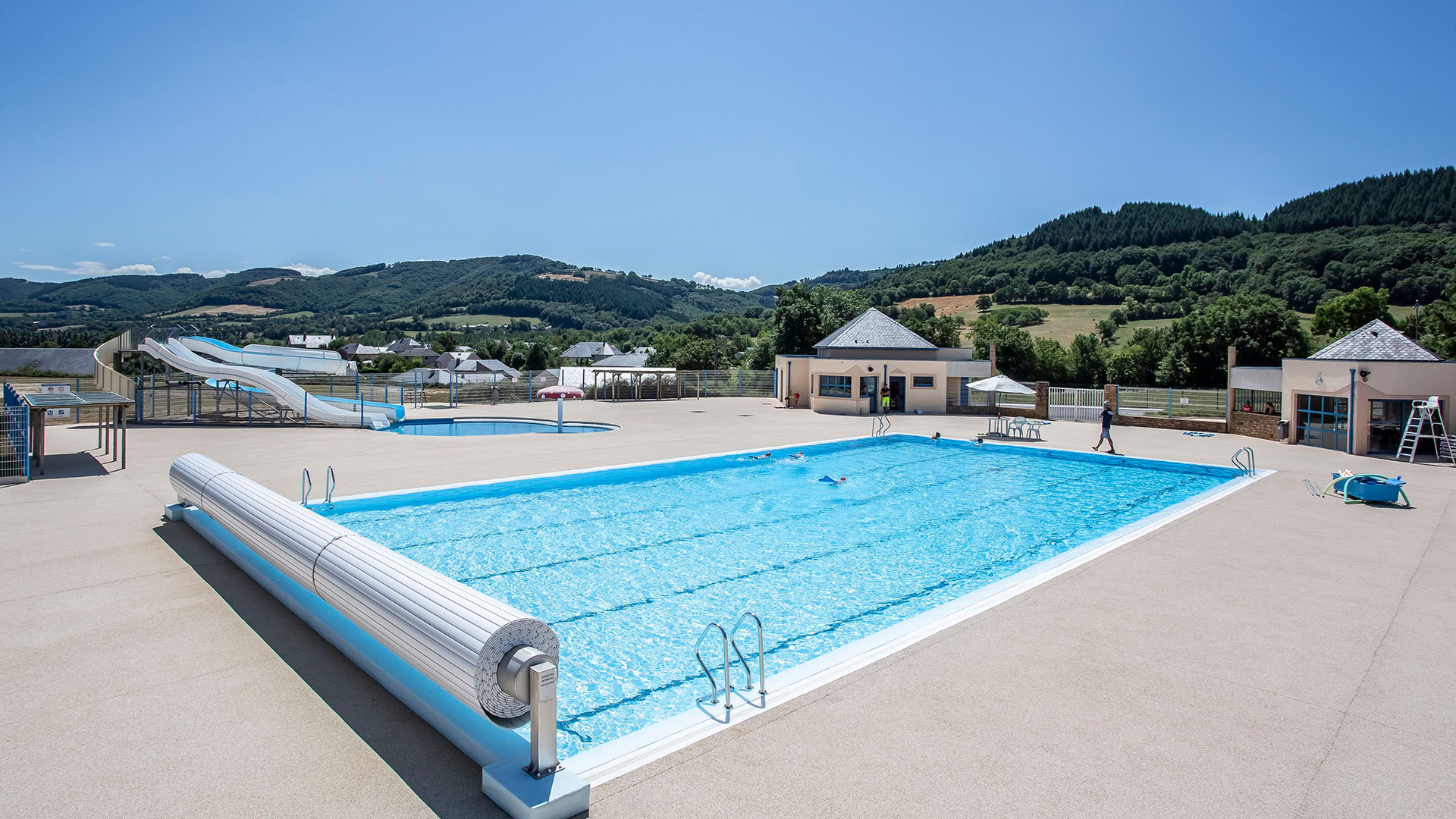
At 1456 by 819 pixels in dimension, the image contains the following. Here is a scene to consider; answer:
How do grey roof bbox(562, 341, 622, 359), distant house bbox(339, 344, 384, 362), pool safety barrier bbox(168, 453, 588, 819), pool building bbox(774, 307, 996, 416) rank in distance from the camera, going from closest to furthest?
pool safety barrier bbox(168, 453, 588, 819)
pool building bbox(774, 307, 996, 416)
distant house bbox(339, 344, 384, 362)
grey roof bbox(562, 341, 622, 359)

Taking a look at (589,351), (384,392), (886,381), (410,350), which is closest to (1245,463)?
(886,381)

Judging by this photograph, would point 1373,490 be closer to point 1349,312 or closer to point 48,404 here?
point 48,404

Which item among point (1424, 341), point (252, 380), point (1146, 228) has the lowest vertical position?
point (252, 380)

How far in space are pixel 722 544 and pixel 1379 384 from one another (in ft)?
56.5

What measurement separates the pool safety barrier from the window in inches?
851

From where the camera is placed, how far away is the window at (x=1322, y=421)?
60.7ft

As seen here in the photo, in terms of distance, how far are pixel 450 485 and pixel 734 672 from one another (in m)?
7.76

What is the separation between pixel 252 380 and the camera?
871 inches

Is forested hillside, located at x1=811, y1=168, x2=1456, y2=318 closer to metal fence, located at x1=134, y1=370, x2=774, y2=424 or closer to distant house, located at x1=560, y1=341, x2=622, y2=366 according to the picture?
distant house, located at x1=560, y1=341, x2=622, y2=366

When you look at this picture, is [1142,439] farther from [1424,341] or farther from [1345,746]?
[1424,341]

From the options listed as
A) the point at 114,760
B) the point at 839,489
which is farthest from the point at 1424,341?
the point at 114,760

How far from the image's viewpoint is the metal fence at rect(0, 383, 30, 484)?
35.5 feet

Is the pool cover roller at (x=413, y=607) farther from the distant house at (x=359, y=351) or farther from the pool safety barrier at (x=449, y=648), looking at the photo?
the distant house at (x=359, y=351)

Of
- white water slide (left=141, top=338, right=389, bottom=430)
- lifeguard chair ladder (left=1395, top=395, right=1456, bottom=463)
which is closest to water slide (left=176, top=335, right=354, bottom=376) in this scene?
white water slide (left=141, top=338, right=389, bottom=430)
